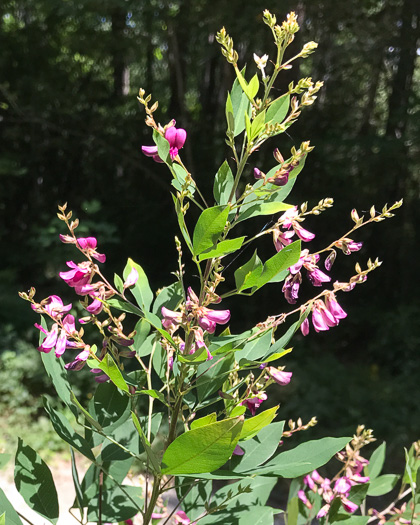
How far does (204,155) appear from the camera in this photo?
5.47m

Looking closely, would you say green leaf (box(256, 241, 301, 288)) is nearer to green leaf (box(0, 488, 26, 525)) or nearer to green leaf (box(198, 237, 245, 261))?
green leaf (box(198, 237, 245, 261))

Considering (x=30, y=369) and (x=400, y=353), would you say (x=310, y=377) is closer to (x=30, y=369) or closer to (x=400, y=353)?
(x=400, y=353)

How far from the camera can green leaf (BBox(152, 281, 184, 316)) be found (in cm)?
73

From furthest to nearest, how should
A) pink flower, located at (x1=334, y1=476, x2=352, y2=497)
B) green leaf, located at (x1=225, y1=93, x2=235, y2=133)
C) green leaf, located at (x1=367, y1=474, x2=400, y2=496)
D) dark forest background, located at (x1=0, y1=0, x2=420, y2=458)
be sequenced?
dark forest background, located at (x1=0, y1=0, x2=420, y2=458), green leaf, located at (x1=367, y1=474, x2=400, y2=496), pink flower, located at (x1=334, y1=476, x2=352, y2=497), green leaf, located at (x1=225, y1=93, x2=235, y2=133)

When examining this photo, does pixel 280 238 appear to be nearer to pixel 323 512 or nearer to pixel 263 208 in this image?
pixel 263 208

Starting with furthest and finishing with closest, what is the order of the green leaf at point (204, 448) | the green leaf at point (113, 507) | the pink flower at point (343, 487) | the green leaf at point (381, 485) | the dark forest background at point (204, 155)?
the dark forest background at point (204, 155) → the green leaf at point (381, 485) → the pink flower at point (343, 487) → the green leaf at point (113, 507) → the green leaf at point (204, 448)

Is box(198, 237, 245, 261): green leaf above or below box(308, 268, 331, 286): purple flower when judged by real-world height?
above

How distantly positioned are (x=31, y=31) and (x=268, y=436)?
20.2ft

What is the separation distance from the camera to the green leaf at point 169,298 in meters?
0.73

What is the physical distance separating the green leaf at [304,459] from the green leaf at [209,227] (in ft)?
0.92

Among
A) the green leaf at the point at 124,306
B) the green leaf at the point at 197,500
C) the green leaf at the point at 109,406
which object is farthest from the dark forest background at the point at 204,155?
the green leaf at the point at 124,306

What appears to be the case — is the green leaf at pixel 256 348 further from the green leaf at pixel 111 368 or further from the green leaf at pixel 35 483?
the green leaf at pixel 35 483

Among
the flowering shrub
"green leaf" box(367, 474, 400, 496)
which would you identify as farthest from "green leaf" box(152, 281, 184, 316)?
"green leaf" box(367, 474, 400, 496)

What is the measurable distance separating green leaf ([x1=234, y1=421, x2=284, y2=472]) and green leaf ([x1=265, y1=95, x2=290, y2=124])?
41cm
